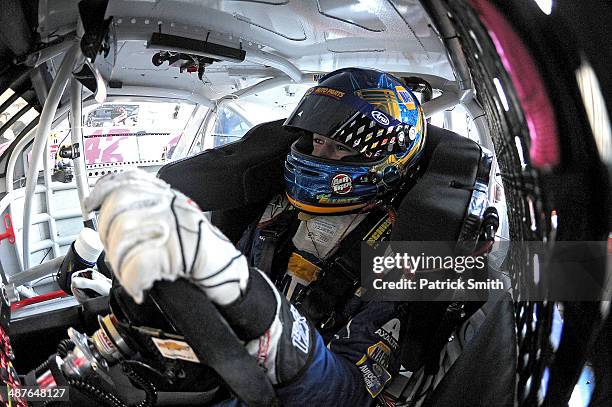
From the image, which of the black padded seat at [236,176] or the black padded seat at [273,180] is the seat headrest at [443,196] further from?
the black padded seat at [236,176]

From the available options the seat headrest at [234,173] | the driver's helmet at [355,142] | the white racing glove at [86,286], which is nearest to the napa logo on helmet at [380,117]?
the driver's helmet at [355,142]

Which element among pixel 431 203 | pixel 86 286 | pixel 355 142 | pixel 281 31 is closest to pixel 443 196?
pixel 431 203

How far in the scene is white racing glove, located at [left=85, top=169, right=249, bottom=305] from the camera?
1.86 ft

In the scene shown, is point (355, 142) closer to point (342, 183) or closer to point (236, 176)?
point (342, 183)

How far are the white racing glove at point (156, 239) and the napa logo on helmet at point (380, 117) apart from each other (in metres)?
0.73

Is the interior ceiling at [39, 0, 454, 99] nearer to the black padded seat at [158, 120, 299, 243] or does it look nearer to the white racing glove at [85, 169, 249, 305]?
the black padded seat at [158, 120, 299, 243]

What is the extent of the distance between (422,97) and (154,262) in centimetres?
237

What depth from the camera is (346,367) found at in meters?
1.06

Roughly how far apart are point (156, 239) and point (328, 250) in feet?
2.80

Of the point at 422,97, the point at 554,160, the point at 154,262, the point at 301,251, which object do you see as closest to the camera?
the point at 154,262

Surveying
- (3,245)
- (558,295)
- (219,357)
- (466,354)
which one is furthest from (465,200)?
(3,245)

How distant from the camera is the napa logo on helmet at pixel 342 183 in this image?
1.33m

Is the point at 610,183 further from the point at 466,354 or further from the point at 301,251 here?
the point at 301,251

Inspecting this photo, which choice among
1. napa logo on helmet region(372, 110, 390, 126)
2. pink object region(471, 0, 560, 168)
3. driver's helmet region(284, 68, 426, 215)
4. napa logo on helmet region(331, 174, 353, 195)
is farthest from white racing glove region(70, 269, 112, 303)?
pink object region(471, 0, 560, 168)
